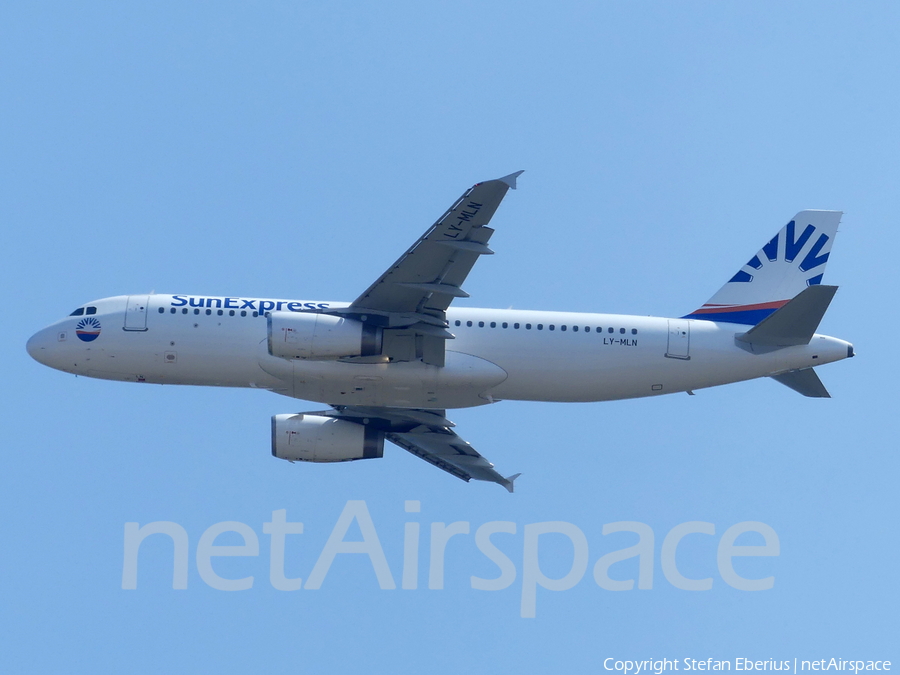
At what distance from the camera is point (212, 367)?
131 feet

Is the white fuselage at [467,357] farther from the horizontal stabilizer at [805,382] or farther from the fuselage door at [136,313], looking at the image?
the horizontal stabilizer at [805,382]

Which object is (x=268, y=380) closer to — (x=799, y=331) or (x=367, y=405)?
(x=367, y=405)

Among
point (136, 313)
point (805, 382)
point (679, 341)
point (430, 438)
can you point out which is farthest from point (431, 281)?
point (805, 382)

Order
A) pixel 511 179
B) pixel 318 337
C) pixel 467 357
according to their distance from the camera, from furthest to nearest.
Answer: pixel 467 357, pixel 318 337, pixel 511 179

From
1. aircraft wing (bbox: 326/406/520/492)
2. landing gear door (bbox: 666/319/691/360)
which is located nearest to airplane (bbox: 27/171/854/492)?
landing gear door (bbox: 666/319/691/360)

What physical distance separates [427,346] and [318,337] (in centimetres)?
365

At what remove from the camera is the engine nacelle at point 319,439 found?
4378 centimetres

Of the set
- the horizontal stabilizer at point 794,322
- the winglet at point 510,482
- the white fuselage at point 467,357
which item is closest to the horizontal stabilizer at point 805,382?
the white fuselage at point 467,357

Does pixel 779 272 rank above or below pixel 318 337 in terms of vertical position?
above

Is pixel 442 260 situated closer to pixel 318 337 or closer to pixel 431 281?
pixel 431 281

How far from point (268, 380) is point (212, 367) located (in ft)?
6.30

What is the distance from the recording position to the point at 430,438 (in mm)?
45594

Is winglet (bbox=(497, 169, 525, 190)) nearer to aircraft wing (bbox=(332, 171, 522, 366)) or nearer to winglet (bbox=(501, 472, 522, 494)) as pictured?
aircraft wing (bbox=(332, 171, 522, 366))

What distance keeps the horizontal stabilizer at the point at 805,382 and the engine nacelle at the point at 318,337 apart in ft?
46.2
